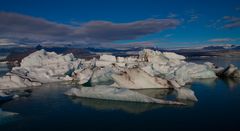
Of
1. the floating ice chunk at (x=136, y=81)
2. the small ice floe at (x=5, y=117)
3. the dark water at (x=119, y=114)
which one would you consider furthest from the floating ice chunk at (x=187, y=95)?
the small ice floe at (x=5, y=117)

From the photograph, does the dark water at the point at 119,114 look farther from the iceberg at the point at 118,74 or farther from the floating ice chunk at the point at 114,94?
the iceberg at the point at 118,74

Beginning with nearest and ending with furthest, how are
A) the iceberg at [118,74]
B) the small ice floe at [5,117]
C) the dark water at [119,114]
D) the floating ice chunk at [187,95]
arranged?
the dark water at [119,114] → the small ice floe at [5,117] → the floating ice chunk at [187,95] → the iceberg at [118,74]

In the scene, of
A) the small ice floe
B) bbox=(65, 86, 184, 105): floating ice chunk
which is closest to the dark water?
the small ice floe

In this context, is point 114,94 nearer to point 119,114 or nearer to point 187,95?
point 119,114

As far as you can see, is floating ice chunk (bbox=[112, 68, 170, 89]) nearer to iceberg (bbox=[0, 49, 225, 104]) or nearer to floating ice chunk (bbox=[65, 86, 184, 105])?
iceberg (bbox=[0, 49, 225, 104])

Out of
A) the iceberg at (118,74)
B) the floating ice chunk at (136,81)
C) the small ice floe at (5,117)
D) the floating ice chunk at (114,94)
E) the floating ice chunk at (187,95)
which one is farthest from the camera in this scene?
the floating ice chunk at (136,81)

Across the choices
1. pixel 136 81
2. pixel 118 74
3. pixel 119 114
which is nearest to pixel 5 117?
pixel 119 114

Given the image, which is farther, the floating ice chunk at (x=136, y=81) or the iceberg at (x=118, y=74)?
the floating ice chunk at (x=136, y=81)

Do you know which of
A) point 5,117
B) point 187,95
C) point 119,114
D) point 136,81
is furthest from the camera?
point 136,81
